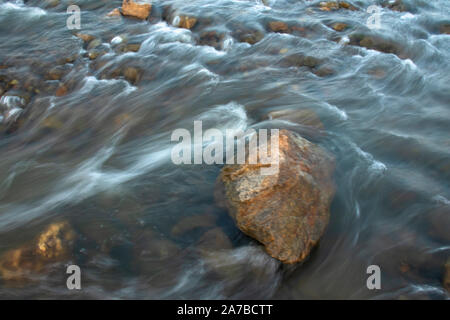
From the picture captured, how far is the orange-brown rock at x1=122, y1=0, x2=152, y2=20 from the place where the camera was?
10328 mm

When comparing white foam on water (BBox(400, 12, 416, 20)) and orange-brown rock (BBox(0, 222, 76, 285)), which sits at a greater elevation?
white foam on water (BBox(400, 12, 416, 20))

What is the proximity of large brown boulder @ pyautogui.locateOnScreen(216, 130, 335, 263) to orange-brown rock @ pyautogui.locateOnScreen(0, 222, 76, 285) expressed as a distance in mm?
1917

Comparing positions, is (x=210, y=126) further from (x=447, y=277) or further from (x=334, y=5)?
(x=334, y=5)

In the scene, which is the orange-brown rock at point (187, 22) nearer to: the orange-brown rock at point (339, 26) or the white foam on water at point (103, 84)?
the white foam on water at point (103, 84)

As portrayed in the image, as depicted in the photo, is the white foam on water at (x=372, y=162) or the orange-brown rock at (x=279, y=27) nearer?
the white foam on water at (x=372, y=162)

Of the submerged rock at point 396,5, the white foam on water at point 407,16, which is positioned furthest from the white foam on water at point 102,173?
the submerged rock at point 396,5

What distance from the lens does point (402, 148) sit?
5.43 meters

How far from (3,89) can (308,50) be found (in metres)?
6.66

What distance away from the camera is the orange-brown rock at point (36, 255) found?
3783mm

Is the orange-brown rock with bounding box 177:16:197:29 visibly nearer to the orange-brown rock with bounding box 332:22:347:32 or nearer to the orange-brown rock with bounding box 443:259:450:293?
the orange-brown rock with bounding box 332:22:347:32

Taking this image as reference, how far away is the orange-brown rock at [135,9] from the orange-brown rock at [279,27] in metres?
3.68

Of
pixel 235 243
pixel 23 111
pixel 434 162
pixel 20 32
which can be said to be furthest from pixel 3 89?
pixel 434 162

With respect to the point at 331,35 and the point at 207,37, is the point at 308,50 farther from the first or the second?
the point at 207,37

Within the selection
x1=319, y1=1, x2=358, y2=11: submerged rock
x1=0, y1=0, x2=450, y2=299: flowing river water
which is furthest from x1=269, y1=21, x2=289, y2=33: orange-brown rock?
x1=319, y1=1, x2=358, y2=11: submerged rock
